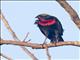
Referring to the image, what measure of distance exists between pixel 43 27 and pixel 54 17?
1.14 ft

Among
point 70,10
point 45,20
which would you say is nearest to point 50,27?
point 45,20

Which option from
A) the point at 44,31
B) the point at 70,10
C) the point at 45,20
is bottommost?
the point at 44,31

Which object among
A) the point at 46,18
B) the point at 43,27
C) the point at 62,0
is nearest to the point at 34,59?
the point at 62,0

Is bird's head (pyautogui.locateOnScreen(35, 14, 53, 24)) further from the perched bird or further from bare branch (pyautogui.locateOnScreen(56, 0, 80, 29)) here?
bare branch (pyautogui.locateOnScreen(56, 0, 80, 29))

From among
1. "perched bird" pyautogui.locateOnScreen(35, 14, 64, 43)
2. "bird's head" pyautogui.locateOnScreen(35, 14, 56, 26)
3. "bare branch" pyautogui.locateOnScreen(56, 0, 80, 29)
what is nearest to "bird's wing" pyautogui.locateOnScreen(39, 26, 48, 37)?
"perched bird" pyautogui.locateOnScreen(35, 14, 64, 43)

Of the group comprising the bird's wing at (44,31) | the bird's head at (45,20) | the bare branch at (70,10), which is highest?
the bare branch at (70,10)

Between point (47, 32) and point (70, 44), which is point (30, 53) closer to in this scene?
point (70, 44)

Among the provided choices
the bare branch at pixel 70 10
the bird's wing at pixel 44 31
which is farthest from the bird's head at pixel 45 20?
the bare branch at pixel 70 10

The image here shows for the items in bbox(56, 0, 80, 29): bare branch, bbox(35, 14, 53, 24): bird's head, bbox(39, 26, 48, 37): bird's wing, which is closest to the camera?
bbox(56, 0, 80, 29): bare branch

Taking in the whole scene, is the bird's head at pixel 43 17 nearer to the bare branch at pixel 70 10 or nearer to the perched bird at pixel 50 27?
the perched bird at pixel 50 27

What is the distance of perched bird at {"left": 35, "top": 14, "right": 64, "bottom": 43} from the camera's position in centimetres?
404

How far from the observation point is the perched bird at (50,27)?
159 inches

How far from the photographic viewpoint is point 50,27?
14.4 feet

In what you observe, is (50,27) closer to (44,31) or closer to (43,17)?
(44,31)
